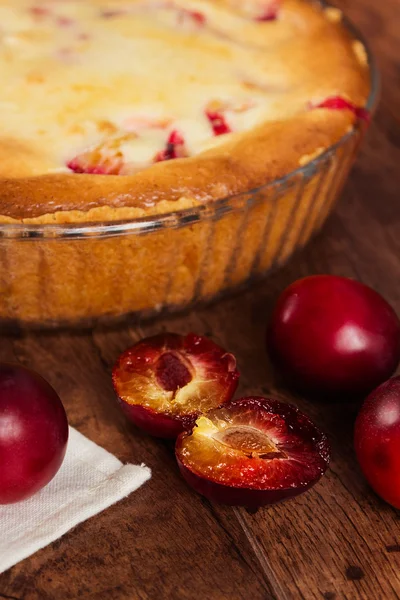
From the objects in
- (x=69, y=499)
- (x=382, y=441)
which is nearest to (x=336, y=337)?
(x=382, y=441)

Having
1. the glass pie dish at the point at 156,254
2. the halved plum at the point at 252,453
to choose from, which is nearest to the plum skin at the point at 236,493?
the halved plum at the point at 252,453

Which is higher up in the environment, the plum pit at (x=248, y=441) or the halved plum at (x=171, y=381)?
the plum pit at (x=248, y=441)

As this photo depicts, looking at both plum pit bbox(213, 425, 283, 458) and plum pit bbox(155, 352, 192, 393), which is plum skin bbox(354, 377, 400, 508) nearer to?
plum pit bbox(213, 425, 283, 458)

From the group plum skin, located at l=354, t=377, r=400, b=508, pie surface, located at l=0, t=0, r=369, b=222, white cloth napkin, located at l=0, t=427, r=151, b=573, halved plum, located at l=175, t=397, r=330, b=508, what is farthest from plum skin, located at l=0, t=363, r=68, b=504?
plum skin, located at l=354, t=377, r=400, b=508

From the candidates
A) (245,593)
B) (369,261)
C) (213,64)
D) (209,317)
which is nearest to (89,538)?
(245,593)

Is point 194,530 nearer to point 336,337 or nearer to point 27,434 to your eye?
point 27,434

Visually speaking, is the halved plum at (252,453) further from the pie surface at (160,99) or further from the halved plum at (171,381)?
the pie surface at (160,99)

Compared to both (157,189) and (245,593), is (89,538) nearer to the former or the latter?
(245,593)
